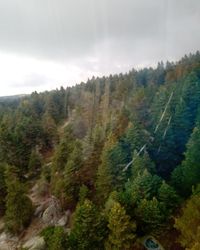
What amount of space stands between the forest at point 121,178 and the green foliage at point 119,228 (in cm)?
11

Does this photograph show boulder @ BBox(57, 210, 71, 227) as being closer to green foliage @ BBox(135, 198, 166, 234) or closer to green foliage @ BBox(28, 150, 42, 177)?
green foliage @ BBox(135, 198, 166, 234)

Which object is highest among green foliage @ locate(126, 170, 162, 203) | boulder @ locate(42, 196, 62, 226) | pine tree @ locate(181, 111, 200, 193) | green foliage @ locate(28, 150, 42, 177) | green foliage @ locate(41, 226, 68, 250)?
pine tree @ locate(181, 111, 200, 193)

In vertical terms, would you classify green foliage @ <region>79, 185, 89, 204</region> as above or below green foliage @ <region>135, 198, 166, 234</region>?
below

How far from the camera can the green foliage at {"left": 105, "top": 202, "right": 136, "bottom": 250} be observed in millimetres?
38312

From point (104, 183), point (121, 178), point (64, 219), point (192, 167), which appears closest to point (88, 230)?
point (104, 183)

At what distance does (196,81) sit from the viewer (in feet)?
209

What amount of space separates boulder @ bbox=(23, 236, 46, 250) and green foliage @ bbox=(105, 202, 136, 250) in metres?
10.6

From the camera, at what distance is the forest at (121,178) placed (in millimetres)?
39531

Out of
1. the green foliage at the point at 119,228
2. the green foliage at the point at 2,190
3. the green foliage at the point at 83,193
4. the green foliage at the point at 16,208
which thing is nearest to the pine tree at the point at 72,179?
the green foliage at the point at 83,193

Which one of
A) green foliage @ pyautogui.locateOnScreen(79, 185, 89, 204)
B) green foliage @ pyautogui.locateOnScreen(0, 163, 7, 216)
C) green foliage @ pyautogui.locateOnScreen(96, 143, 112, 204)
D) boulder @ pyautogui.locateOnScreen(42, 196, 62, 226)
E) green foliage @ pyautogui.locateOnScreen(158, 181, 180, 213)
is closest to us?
green foliage @ pyautogui.locateOnScreen(158, 181, 180, 213)

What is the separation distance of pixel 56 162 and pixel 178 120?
22.8 meters

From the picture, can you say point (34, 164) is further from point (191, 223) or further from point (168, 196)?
point (191, 223)

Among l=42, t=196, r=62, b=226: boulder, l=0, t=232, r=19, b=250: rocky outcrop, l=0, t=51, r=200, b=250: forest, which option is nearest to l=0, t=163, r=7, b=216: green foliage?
l=0, t=51, r=200, b=250: forest

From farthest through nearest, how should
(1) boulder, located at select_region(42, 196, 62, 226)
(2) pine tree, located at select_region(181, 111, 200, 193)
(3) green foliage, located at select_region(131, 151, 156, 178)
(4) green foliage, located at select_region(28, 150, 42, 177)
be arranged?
(4) green foliage, located at select_region(28, 150, 42, 177) < (1) boulder, located at select_region(42, 196, 62, 226) < (3) green foliage, located at select_region(131, 151, 156, 178) < (2) pine tree, located at select_region(181, 111, 200, 193)
